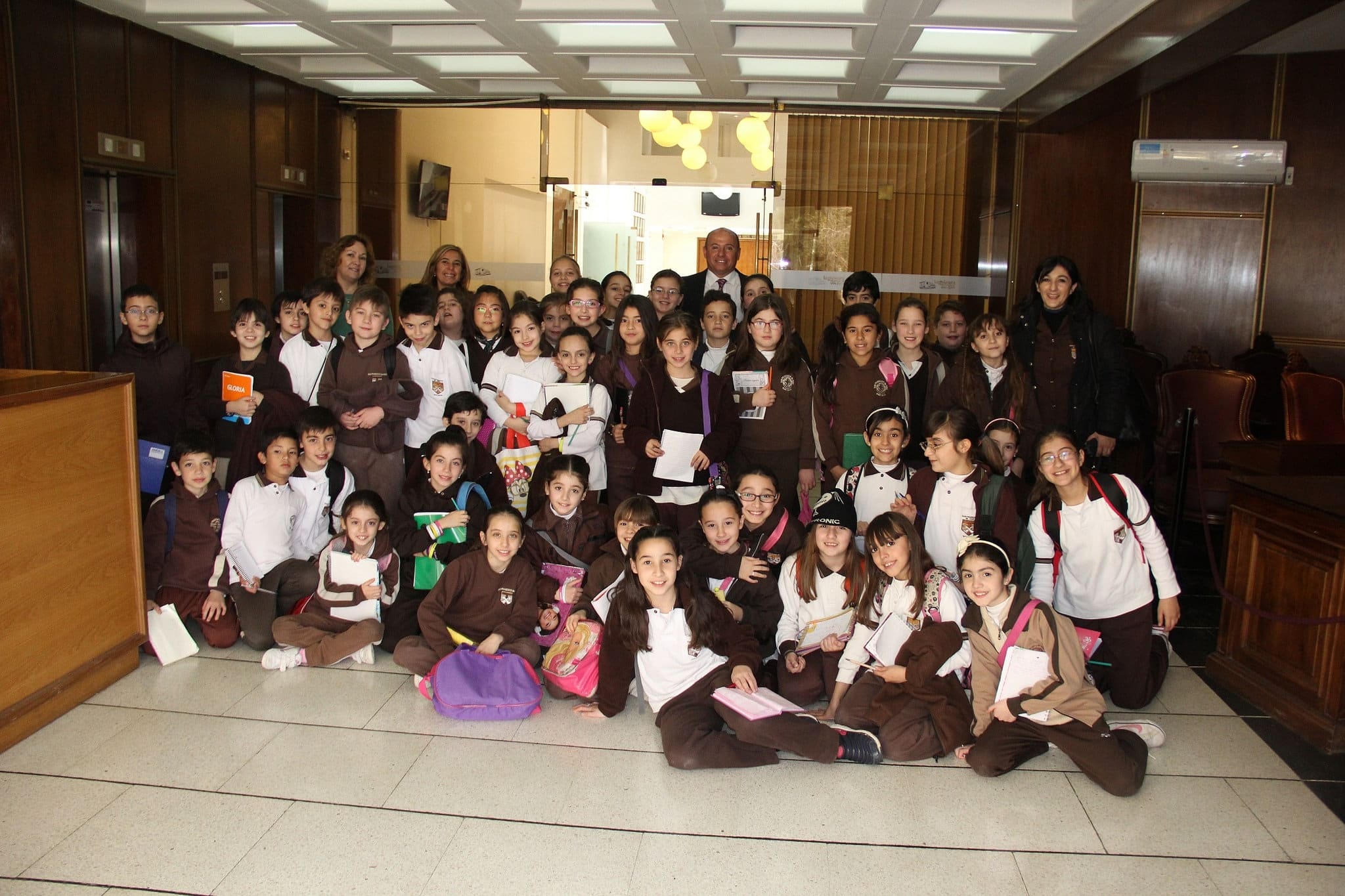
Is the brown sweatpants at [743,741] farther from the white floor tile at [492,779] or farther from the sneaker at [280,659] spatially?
the sneaker at [280,659]

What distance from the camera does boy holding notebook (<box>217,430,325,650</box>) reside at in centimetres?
411

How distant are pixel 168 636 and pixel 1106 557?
369 cm

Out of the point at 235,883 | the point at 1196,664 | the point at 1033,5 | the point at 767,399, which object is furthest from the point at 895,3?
the point at 235,883

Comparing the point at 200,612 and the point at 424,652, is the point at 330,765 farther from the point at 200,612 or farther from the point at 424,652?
the point at 200,612

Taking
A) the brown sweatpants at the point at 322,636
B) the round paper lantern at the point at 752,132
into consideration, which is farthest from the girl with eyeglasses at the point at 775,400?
the round paper lantern at the point at 752,132

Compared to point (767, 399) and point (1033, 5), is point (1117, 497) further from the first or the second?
point (1033, 5)

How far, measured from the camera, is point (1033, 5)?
212 inches

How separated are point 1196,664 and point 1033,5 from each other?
355cm

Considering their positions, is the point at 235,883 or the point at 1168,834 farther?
the point at 1168,834

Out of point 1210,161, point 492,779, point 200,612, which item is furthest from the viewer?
point 1210,161

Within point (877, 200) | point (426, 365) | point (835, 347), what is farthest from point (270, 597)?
point (877, 200)

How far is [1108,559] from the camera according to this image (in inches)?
149

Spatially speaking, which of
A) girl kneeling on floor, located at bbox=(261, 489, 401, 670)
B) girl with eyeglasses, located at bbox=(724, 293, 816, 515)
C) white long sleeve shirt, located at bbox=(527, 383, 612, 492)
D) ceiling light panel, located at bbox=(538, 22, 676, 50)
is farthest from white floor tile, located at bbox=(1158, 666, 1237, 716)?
ceiling light panel, located at bbox=(538, 22, 676, 50)

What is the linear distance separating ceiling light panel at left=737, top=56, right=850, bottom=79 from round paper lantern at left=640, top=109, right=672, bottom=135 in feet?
3.69
